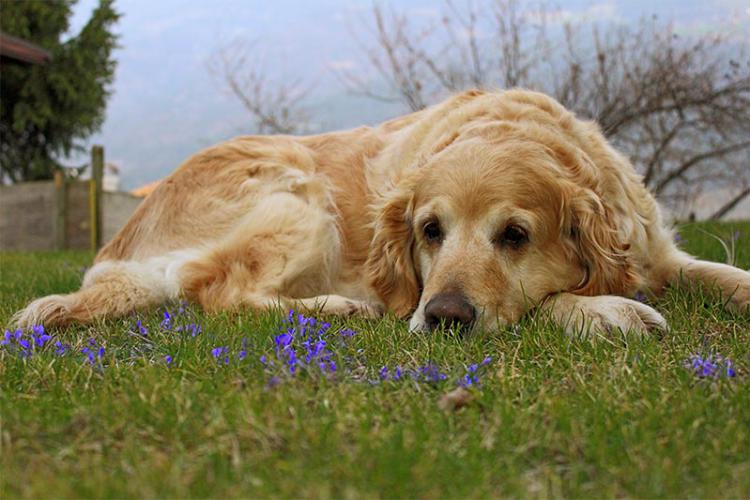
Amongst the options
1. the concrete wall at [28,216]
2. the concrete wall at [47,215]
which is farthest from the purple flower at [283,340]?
the concrete wall at [28,216]

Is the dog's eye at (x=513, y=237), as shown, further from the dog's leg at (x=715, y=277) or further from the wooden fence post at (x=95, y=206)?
the wooden fence post at (x=95, y=206)

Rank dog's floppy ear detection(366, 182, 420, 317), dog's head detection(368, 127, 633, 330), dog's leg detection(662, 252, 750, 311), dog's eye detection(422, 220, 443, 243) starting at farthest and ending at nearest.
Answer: dog's floppy ear detection(366, 182, 420, 317)
dog's eye detection(422, 220, 443, 243)
dog's leg detection(662, 252, 750, 311)
dog's head detection(368, 127, 633, 330)

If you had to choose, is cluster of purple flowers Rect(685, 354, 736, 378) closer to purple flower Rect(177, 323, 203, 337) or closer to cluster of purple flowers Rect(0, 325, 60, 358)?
purple flower Rect(177, 323, 203, 337)

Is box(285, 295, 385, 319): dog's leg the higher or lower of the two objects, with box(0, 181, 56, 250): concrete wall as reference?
higher

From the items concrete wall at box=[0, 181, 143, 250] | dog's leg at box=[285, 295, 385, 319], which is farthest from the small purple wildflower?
concrete wall at box=[0, 181, 143, 250]

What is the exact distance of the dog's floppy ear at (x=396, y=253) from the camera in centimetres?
381

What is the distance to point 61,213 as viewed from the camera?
12.3 meters

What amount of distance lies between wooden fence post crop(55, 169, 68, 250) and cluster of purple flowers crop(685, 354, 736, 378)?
11.4 meters

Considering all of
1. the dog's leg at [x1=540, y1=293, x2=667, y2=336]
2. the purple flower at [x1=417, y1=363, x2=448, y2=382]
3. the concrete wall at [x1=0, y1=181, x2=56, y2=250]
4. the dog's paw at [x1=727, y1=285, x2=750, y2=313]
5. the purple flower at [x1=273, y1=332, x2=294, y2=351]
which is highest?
the purple flower at [x1=417, y1=363, x2=448, y2=382]

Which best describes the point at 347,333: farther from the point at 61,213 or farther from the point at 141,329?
the point at 61,213

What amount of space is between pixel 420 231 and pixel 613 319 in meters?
1.02

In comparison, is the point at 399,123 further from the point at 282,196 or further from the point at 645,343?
the point at 645,343

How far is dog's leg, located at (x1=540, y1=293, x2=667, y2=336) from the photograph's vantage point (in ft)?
9.66

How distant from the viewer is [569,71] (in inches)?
440
